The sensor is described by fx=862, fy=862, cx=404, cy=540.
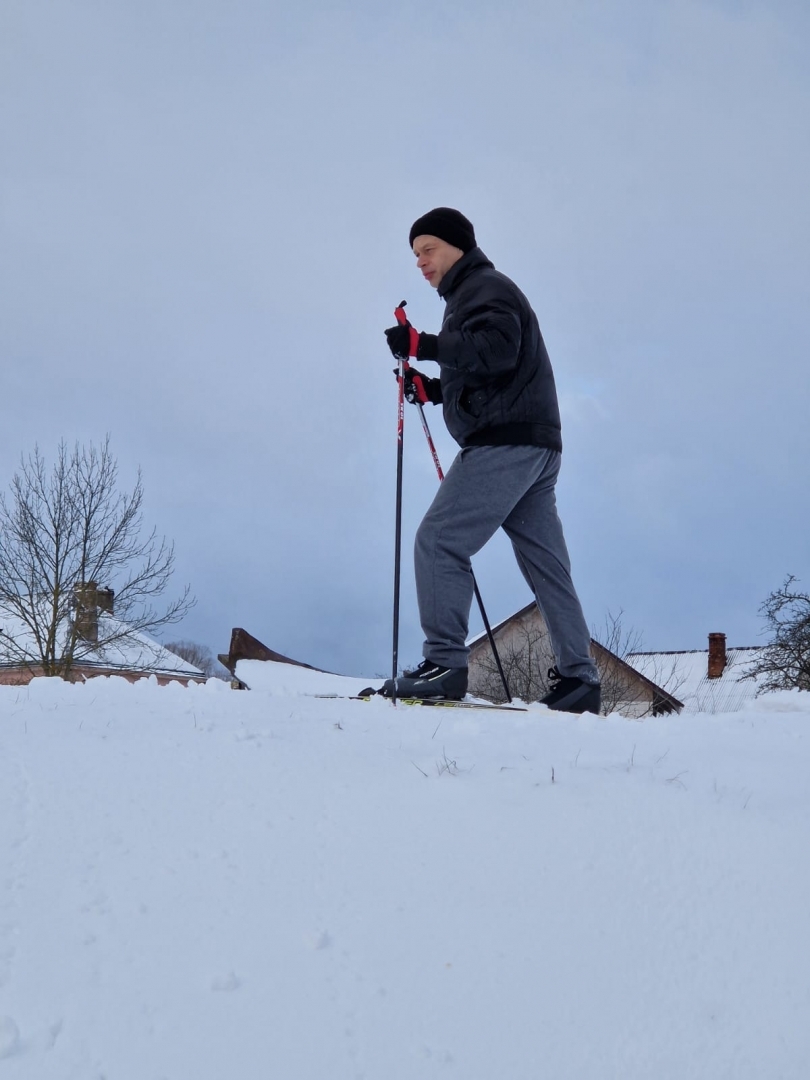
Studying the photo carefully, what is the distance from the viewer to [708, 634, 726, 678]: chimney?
30.8 meters

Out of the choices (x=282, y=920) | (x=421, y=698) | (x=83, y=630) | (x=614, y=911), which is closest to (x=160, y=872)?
(x=282, y=920)

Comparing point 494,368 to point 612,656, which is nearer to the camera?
point 494,368

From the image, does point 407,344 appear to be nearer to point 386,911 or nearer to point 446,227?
point 446,227

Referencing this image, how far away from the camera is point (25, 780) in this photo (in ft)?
7.17

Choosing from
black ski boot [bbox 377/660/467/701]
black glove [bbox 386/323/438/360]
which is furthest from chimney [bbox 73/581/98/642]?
black glove [bbox 386/323/438/360]

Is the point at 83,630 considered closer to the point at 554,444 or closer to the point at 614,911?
the point at 554,444

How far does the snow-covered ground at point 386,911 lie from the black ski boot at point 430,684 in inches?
50.9

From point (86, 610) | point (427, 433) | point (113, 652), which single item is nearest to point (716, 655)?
Result: point (113, 652)

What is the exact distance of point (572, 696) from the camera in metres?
4.39

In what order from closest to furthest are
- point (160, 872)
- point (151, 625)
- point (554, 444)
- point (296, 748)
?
point (160, 872), point (296, 748), point (554, 444), point (151, 625)

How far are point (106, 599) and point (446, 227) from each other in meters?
20.7

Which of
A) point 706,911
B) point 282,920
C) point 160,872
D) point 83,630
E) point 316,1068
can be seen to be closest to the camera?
point 316,1068

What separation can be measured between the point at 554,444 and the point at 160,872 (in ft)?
10.2

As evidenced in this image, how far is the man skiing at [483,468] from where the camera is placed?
13.6ft
